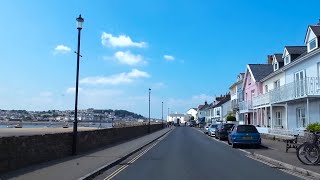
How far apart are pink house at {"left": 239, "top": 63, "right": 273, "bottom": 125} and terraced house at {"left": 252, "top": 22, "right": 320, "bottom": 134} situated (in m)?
5.37

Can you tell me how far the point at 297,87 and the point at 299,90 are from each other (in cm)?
41

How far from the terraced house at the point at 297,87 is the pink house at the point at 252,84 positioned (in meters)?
5.37

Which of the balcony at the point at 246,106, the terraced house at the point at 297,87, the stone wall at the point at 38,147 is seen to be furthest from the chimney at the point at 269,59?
the stone wall at the point at 38,147

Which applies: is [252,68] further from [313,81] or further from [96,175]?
[96,175]

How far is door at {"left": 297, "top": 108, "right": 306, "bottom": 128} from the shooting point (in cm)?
3575

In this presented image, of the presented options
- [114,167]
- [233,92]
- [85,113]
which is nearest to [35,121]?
[85,113]

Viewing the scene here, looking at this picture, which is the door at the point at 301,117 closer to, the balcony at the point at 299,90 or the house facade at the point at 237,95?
the balcony at the point at 299,90

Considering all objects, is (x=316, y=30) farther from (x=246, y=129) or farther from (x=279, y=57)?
(x=279, y=57)

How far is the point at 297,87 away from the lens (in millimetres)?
33062

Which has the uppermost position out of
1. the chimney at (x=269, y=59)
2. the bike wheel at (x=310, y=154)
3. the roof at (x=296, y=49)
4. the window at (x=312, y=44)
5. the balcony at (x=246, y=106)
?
the chimney at (x=269, y=59)

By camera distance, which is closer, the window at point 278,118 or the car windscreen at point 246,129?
the car windscreen at point 246,129

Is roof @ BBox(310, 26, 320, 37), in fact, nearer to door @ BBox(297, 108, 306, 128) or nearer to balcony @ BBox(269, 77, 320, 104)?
balcony @ BBox(269, 77, 320, 104)

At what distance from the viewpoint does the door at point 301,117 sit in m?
35.7

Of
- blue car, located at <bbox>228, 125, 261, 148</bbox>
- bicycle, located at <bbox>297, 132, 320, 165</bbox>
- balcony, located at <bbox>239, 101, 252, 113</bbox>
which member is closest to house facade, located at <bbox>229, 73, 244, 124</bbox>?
balcony, located at <bbox>239, 101, 252, 113</bbox>
